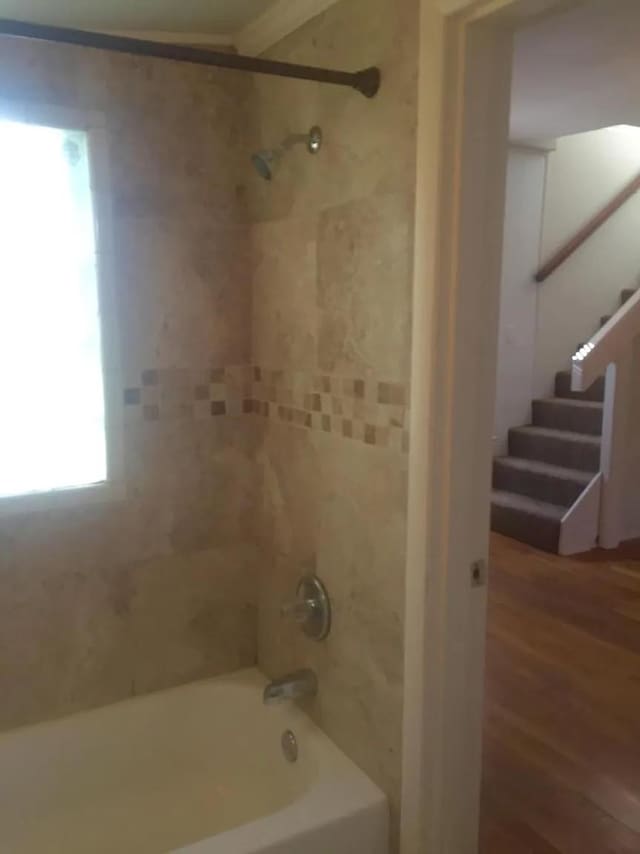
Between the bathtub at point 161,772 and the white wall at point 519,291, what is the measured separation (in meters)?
3.18

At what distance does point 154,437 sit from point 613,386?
9.62 ft

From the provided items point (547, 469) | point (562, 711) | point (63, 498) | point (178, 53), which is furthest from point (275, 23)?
point (547, 469)

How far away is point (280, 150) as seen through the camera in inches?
71.4

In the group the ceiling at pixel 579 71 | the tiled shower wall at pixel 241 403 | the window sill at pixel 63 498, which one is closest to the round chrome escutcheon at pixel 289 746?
the tiled shower wall at pixel 241 403

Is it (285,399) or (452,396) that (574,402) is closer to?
(285,399)

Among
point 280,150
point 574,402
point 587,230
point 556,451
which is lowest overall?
point 556,451

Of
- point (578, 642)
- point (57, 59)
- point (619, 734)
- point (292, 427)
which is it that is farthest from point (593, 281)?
point (57, 59)

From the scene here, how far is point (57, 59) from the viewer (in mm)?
1779

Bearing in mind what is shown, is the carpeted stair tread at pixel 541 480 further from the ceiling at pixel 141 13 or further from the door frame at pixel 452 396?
the ceiling at pixel 141 13

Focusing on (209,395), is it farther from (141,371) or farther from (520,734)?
(520,734)

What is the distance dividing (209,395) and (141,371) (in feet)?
0.70

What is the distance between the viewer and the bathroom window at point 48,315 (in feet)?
5.95

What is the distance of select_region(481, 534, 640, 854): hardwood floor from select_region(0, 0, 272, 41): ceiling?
7.33 feet

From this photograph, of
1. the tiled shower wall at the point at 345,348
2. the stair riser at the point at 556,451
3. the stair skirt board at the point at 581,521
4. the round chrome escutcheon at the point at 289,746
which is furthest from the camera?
the stair riser at the point at 556,451
